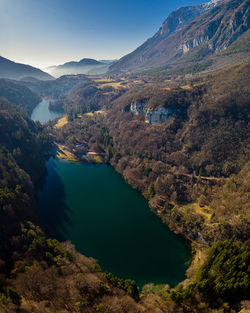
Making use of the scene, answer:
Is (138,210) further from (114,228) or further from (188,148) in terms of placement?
(188,148)

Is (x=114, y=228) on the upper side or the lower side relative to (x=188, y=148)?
lower

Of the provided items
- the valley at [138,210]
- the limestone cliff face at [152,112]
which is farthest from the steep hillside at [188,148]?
the valley at [138,210]

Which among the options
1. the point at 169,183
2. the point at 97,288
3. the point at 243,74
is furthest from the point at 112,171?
the point at 243,74

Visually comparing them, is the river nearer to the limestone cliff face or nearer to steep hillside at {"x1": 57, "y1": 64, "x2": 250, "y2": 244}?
steep hillside at {"x1": 57, "y1": 64, "x2": 250, "y2": 244}

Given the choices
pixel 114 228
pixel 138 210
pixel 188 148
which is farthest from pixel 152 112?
pixel 114 228

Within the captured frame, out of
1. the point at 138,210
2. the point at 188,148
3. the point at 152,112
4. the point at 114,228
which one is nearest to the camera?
the point at 114,228

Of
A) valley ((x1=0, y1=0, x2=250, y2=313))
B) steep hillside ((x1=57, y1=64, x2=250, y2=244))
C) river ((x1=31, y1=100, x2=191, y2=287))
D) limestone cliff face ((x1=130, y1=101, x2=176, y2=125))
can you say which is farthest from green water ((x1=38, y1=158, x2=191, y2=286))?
limestone cliff face ((x1=130, y1=101, x2=176, y2=125))
